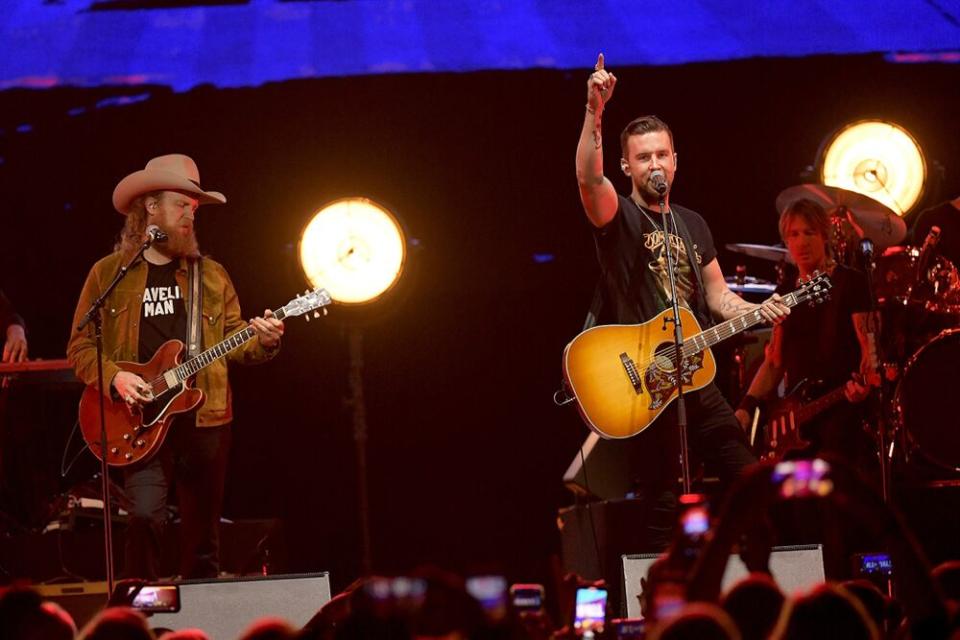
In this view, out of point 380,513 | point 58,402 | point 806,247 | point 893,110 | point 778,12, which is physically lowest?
point 380,513

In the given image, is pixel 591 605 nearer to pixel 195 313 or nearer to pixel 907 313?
pixel 195 313

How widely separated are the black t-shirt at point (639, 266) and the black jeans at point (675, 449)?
1.30 feet

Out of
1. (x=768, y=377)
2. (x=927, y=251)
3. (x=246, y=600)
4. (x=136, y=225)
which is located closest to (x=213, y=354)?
(x=136, y=225)

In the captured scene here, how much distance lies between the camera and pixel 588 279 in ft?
28.5

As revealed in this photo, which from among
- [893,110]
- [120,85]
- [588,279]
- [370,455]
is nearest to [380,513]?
[370,455]

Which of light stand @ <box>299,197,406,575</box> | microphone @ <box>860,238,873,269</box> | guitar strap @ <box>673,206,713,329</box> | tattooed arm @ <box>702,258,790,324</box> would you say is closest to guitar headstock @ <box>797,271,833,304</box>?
tattooed arm @ <box>702,258,790,324</box>

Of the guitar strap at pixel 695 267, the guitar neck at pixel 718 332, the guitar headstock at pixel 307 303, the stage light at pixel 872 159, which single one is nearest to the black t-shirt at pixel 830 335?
the stage light at pixel 872 159

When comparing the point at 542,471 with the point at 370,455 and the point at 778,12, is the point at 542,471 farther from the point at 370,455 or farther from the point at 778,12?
the point at 778,12

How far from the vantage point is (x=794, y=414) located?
6844 millimetres

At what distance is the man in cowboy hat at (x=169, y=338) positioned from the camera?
5.72m

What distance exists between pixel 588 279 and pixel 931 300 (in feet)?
8.93

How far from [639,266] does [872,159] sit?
11.4 ft

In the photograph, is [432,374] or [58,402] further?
[432,374]

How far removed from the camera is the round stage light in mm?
7629
